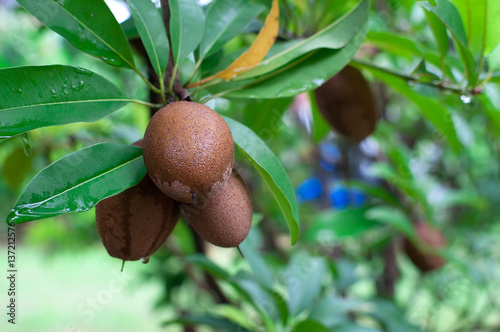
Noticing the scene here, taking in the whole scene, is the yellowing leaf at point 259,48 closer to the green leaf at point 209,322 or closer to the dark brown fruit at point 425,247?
the green leaf at point 209,322

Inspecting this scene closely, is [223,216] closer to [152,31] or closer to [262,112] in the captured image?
[152,31]

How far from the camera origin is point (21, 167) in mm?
988

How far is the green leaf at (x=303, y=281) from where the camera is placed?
2.88 feet

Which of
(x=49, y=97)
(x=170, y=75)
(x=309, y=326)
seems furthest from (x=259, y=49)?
(x=309, y=326)

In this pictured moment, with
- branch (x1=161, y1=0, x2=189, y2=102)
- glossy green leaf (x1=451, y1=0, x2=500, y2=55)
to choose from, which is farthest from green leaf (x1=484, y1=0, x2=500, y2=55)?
branch (x1=161, y1=0, x2=189, y2=102)

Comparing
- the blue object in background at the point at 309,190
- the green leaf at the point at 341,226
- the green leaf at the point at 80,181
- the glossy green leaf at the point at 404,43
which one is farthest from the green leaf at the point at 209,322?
the blue object in background at the point at 309,190

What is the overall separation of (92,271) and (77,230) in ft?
9.18

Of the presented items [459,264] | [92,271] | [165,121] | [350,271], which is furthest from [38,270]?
[165,121]

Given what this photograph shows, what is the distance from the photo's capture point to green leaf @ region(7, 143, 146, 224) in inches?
14.0

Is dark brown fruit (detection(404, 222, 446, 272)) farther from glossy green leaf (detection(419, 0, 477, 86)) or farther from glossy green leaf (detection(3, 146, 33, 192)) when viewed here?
glossy green leaf (detection(3, 146, 33, 192))

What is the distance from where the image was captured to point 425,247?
1.06 m

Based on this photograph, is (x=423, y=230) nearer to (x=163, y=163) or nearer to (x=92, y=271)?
(x=163, y=163)

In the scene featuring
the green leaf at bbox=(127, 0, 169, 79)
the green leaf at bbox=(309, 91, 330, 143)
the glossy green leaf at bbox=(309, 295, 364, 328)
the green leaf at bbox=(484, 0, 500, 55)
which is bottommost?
the glossy green leaf at bbox=(309, 295, 364, 328)

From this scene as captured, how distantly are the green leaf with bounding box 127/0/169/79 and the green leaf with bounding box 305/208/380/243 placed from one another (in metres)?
0.69
